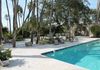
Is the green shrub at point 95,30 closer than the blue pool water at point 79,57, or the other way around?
the blue pool water at point 79,57

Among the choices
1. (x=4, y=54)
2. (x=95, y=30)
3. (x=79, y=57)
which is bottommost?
(x=79, y=57)

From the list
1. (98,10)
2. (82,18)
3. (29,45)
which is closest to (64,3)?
(82,18)

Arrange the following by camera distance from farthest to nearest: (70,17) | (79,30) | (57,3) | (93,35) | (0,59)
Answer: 1. (79,30)
2. (93,35)
3. (70,17)
4. (57,3)
5. (0,59)

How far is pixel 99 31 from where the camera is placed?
2747 centimetres

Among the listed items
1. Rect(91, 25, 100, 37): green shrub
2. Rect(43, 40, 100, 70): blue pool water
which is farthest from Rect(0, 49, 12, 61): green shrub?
Rect(91, 25, 100, 37): green shrub

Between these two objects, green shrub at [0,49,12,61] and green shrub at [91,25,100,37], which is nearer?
green shrub at [0,49,12,61]

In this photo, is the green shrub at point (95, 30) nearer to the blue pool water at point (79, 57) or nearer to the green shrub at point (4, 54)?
the blue pool water at point (79, 57)

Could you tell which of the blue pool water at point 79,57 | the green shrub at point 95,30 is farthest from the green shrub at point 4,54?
the green shrub at point 95,30

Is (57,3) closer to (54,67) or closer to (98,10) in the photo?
(98,10)

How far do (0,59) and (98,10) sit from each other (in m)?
24.1

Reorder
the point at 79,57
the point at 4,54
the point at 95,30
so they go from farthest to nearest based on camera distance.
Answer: the point at 95,30 → the point at 79,57 → the point at 4,54

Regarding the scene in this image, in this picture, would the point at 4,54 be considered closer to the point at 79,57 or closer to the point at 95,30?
the point at 79,57

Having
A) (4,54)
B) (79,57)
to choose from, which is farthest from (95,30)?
(4,54)

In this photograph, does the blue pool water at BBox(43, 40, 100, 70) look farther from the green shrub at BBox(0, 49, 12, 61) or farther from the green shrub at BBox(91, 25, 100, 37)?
the green shrub at BBox(91, 25, 100, 37)
